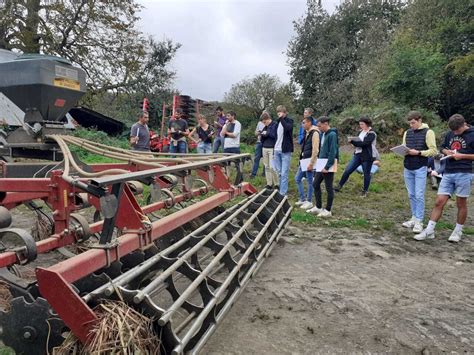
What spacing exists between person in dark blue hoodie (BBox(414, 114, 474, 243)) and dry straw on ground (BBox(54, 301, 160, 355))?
13.7 ft

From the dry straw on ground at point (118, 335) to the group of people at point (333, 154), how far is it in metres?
3.75

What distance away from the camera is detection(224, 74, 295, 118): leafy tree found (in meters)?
22.3

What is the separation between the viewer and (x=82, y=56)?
16.1 meters

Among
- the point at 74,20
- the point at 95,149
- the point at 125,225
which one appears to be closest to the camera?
the point at 125,225

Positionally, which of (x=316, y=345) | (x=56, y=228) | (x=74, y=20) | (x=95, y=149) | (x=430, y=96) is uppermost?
(x=74, y=20)

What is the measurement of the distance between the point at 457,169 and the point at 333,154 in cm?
167

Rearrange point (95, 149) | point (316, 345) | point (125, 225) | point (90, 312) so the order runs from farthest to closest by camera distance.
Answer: point (95, 149)
point (125, 225)
point (316, 345)
point (90, 312)

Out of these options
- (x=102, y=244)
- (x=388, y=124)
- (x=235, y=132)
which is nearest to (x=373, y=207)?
(x=235, y=132)

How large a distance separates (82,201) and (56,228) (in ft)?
1.29

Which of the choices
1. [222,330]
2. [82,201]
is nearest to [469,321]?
[222,330]

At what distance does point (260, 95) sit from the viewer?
73.4 ft

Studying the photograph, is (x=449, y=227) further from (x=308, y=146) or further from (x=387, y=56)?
(x=387, y=56)

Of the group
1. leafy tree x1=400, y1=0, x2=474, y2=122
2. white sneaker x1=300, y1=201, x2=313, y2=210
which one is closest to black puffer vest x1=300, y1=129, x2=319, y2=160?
white sneaker x1=300, y1=201, x2=313, y2=210

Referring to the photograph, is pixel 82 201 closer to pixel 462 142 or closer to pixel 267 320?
pixel 267 320
